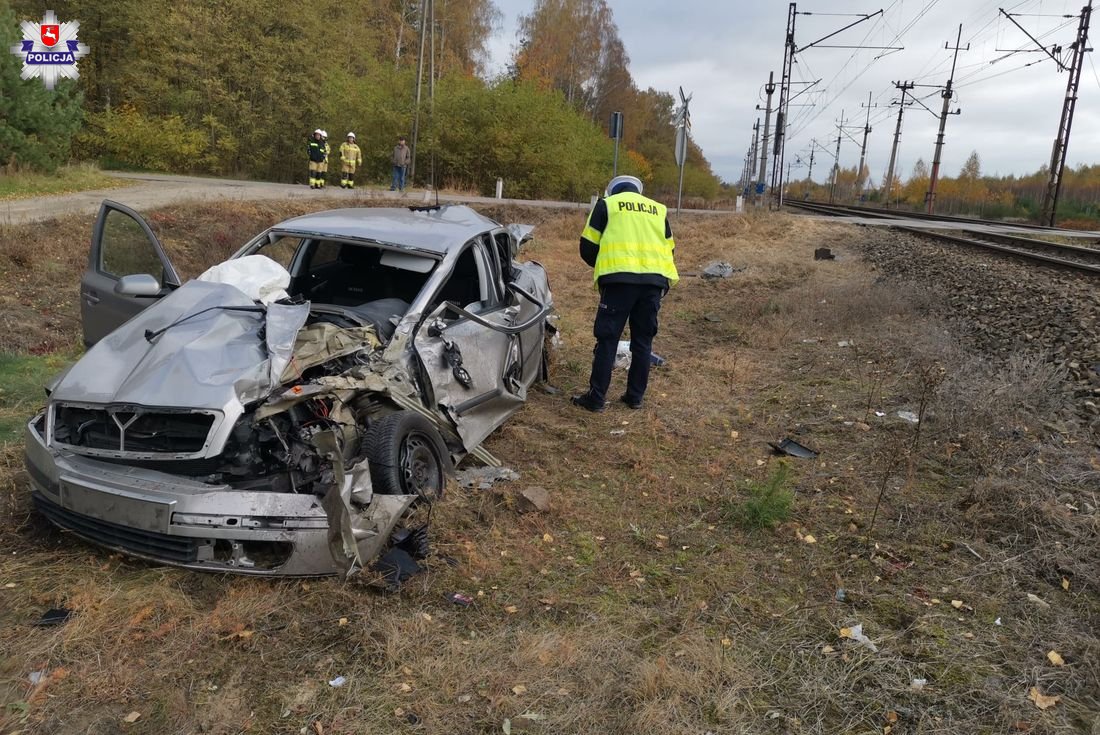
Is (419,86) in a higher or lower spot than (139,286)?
higher

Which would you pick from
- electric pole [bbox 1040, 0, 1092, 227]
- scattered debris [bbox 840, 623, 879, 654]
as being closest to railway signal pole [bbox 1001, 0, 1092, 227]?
electric pole [bbox 1040, 0, 1092, 227]

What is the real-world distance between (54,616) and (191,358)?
3.81 feet

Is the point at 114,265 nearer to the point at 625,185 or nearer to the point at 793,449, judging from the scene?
the point at 625,185

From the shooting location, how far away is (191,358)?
3205 millimetres

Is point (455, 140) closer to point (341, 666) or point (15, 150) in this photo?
point (15, 150)

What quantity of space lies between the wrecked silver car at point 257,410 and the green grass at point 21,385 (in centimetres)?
83

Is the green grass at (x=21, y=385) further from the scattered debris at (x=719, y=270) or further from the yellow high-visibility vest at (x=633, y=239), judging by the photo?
the scattered debris at (x=719, y=270)

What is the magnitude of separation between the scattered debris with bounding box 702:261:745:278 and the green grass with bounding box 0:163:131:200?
12.7m

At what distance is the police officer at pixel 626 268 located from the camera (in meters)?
5.49

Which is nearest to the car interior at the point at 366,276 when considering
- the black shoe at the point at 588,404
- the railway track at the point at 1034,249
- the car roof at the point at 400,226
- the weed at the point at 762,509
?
the car roof at the point at 400,226

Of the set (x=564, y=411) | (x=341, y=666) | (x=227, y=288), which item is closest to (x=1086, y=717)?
(x=341, y=666)

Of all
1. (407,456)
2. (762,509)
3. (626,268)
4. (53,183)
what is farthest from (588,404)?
(53,183)

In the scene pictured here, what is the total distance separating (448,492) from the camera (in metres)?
3.90

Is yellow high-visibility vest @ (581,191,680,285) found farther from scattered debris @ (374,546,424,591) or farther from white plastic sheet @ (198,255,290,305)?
scattered debris @ (374,546,424,591)
